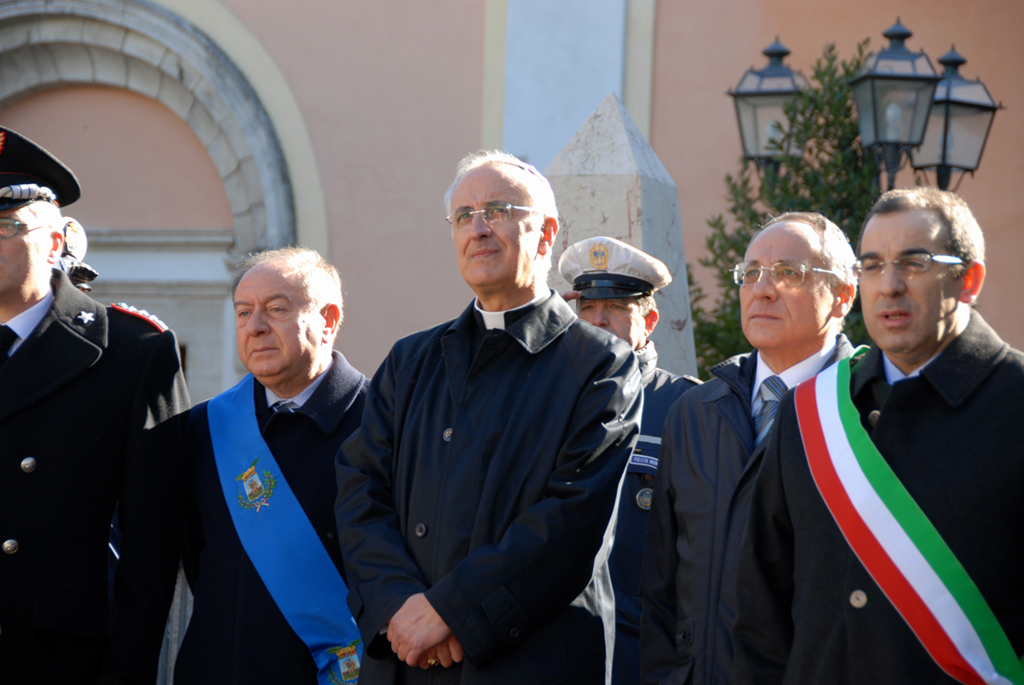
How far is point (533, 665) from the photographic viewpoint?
2291mm

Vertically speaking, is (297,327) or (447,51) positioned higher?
(447,51)

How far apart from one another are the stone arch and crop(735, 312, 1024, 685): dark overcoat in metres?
6.90

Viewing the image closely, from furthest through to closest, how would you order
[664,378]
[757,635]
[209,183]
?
[209,183]
[664,378]
[757,635]

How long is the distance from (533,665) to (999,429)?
1015 millimetres

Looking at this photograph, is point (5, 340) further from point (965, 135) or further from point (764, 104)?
point (965, 135)

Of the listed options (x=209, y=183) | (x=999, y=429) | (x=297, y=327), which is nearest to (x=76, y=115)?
(x=209, y=183)

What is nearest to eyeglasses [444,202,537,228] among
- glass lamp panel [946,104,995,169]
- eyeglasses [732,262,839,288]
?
eyeglasses [732,262,839,288]

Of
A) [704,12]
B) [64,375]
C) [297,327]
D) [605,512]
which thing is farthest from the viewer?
[704,12]

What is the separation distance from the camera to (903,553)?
1.92 metres

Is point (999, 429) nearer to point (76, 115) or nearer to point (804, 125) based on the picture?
point (804, 125)

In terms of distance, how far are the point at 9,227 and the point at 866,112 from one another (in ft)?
12.4

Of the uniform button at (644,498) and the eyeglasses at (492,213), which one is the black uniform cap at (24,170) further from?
the uniform button at (644,498)

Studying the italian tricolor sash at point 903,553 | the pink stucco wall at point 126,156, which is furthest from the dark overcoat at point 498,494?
the pink stucco wall at point 126,156

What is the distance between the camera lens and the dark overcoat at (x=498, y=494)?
228cm
